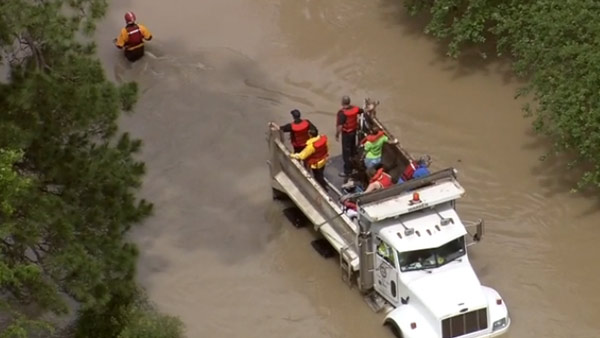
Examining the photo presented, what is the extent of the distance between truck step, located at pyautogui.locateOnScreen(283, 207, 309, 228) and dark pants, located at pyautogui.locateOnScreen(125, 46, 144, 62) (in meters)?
6.43

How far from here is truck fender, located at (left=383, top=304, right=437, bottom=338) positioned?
1664cm

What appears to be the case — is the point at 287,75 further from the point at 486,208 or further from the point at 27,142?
the point at 27,142

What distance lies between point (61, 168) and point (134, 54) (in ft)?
33.6

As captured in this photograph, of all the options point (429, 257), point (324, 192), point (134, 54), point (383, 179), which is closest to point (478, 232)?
point (429, 257)

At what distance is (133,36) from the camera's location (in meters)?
24.5

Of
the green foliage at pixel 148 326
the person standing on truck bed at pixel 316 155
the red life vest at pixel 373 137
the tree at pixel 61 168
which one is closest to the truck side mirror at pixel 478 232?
the red life vest at pixel 373 137

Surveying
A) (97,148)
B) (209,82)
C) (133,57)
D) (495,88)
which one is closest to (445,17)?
(495,88)

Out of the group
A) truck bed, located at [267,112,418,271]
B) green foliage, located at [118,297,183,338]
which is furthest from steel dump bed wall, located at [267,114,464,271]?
green foliage, located at [118,297,183,338]

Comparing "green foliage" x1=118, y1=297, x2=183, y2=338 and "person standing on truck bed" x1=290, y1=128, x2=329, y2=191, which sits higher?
"person standing on truck bed" x1=290, y1=128, x2=329, y2=191

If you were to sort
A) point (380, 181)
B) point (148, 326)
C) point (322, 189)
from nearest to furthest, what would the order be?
point (148, 326) → point (380, 181) → point (322, 189)

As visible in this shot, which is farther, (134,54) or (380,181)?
(134,54)

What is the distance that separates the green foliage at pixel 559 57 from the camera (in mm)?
18672

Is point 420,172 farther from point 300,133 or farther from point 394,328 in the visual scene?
point 394,328

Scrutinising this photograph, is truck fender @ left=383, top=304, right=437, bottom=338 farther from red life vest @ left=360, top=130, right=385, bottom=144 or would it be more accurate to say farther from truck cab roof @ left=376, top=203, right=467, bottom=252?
red life vest @ left=360, top=130, right=385, bottom=144
